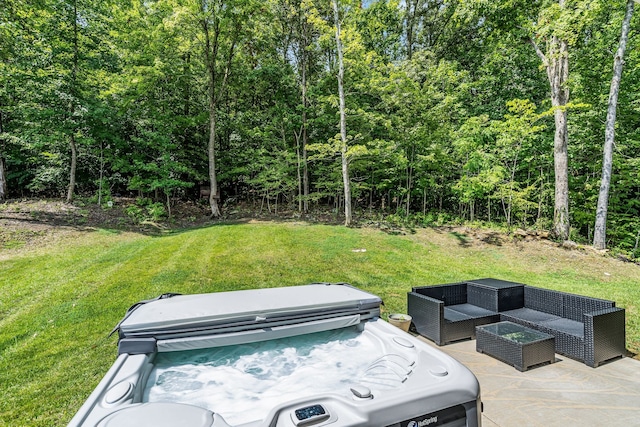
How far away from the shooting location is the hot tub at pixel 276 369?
4.17 ft

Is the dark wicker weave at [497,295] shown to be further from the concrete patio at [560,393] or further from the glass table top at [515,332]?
the concrete patio at [560,393]

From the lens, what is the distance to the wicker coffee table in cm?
268

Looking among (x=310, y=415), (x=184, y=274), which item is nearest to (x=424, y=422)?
(x=310, y=415)

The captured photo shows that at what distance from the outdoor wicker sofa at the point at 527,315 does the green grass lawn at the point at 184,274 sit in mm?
615

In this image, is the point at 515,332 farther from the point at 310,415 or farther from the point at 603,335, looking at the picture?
the point at 310,415

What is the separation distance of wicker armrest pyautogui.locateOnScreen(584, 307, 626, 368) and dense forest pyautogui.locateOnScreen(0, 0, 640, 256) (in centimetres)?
549

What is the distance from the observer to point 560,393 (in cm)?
237

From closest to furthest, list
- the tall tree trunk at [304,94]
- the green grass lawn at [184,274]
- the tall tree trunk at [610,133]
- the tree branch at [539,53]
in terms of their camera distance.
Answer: the green grass lawn at [184,274], the tall tree trunk at [610,133], the tree branch at [539,53], the tall tree trunk at [304,94]

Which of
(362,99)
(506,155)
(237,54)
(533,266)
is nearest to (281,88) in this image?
(237,54)

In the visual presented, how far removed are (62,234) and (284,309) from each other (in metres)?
7.96

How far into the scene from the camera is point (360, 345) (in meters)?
2.39

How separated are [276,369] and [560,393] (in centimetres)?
222

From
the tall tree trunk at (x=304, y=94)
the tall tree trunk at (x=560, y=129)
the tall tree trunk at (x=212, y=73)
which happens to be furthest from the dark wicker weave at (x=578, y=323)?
the tall tree trunk at (x=212, y=73)

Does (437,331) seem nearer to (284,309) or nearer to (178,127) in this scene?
(284,309)
